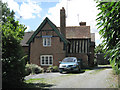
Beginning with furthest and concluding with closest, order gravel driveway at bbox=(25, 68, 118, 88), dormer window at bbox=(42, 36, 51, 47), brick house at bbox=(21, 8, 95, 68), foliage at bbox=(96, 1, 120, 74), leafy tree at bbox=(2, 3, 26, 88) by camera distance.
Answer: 1. dormer window at bbox=(42, 36, 51, 47)
2. brick house at bbox=(21, 8, 95, 68)
3. gravel driveway at bbox=(25, 68, 118, 88)
4. leafy tree at bbox=(2, 3, 26, 88)
5. foliage at bbox=(96, 1, 120, 74)

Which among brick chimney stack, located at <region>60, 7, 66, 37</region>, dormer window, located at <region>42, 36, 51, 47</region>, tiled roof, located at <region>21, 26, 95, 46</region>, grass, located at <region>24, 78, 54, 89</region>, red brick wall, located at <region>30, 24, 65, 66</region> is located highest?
brick chimney stack, located at <region>60, 7, 66, 37</region>

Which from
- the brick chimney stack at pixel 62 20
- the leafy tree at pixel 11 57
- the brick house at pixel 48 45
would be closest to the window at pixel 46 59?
the brick house at pixel 48 45

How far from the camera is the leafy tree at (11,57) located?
8.13m

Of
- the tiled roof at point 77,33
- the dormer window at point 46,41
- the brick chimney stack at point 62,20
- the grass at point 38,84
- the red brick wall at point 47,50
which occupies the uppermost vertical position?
the brick chimney stack at point 62,20

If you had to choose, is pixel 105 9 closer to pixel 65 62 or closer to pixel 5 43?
pixel 5 43

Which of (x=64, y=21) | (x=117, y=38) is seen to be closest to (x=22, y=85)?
(x=117, y=38)

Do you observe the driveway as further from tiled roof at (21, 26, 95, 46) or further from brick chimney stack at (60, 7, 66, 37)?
tiled roof at (21, 26, 95, 46)

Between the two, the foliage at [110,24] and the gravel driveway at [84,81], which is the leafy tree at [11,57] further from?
the foliage at [110,24]

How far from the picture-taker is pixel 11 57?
27.5 feet

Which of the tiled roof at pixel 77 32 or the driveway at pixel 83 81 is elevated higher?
the tiled roof at pixel 77 32

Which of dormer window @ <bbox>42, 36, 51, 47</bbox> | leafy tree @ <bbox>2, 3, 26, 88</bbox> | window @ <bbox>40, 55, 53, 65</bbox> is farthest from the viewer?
dormer window @ <bbox>42, 36, 51, 47</bbox>

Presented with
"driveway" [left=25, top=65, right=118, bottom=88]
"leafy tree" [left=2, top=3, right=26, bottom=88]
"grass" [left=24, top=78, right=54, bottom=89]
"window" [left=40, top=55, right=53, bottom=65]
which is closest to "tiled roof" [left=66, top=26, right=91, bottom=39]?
"window" [left=40, top=55, right=53, bottom=65]

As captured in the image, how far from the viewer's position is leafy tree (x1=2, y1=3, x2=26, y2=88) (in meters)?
8.13

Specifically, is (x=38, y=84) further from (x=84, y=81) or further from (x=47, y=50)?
(x=47, y=50)
